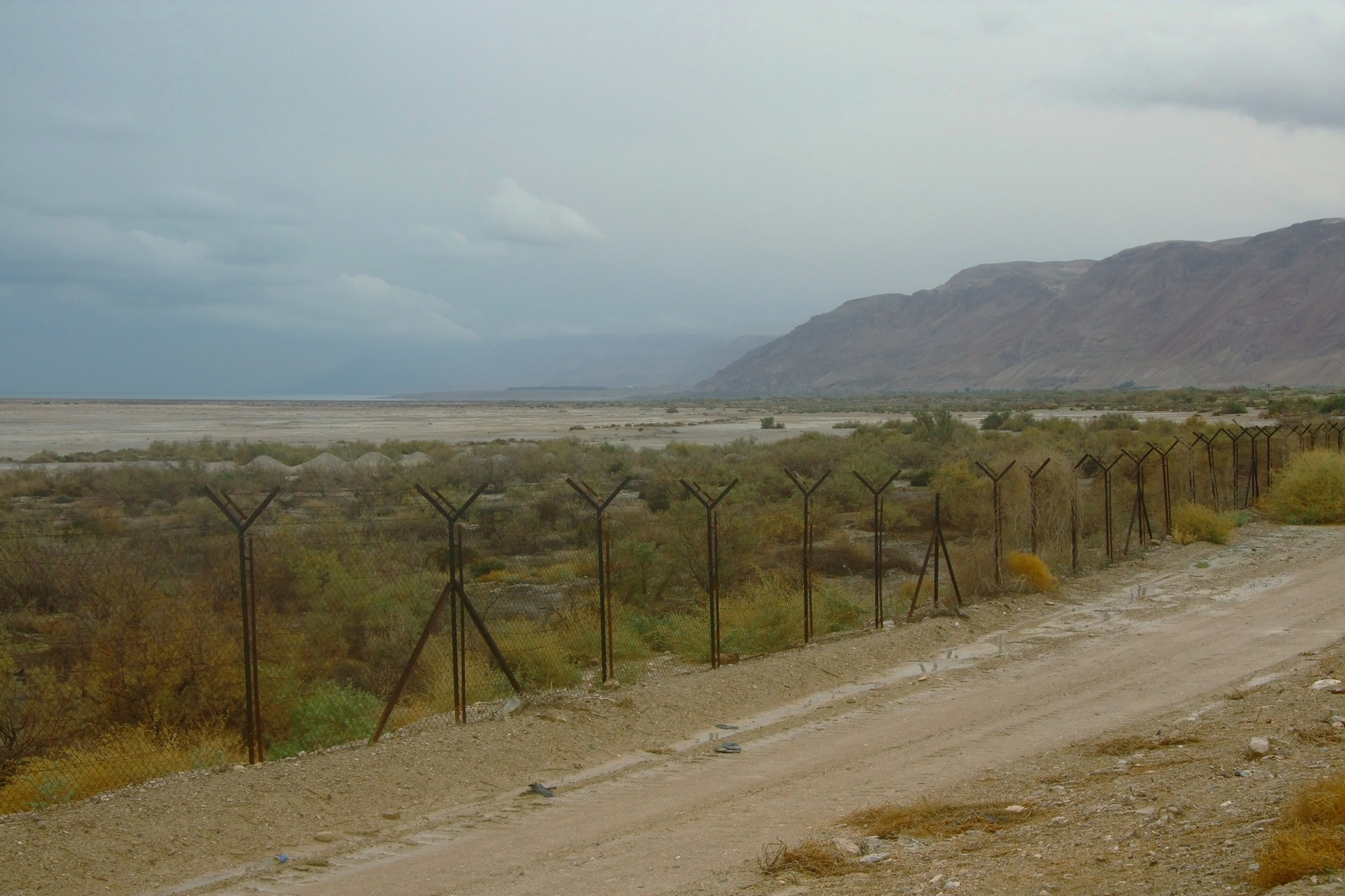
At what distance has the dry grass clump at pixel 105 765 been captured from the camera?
9250mm

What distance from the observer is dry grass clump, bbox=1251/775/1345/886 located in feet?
17.0

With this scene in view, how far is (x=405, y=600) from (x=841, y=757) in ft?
26.2

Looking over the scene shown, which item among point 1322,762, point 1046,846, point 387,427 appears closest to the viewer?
point 1046,846

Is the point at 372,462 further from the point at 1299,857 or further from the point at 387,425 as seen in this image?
the point at 387,425

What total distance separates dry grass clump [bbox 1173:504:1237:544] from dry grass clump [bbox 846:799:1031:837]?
61.2 ft

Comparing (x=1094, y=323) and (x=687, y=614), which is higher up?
(x=1094, y=323)

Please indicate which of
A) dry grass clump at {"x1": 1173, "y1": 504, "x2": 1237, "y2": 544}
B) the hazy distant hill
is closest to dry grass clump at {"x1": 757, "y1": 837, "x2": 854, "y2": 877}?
dry grass clump at {"x1": 1173, "y1": 504, "x2": 1237, "y2": 544}

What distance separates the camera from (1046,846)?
6.68 metres

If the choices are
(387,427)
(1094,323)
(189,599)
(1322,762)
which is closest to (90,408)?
(387,427)

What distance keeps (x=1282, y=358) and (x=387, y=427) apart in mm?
113264

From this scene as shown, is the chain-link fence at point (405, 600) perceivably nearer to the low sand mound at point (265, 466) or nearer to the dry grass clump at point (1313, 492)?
the dry grass clump at point (1313, 492)

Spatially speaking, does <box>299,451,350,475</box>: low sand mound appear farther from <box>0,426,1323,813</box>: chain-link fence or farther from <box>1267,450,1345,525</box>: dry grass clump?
<box>1267,450,1345,525</box>: dry grass clump

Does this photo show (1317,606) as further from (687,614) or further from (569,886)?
(569,886)

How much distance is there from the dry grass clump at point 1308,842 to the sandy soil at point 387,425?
57154 millimetres
